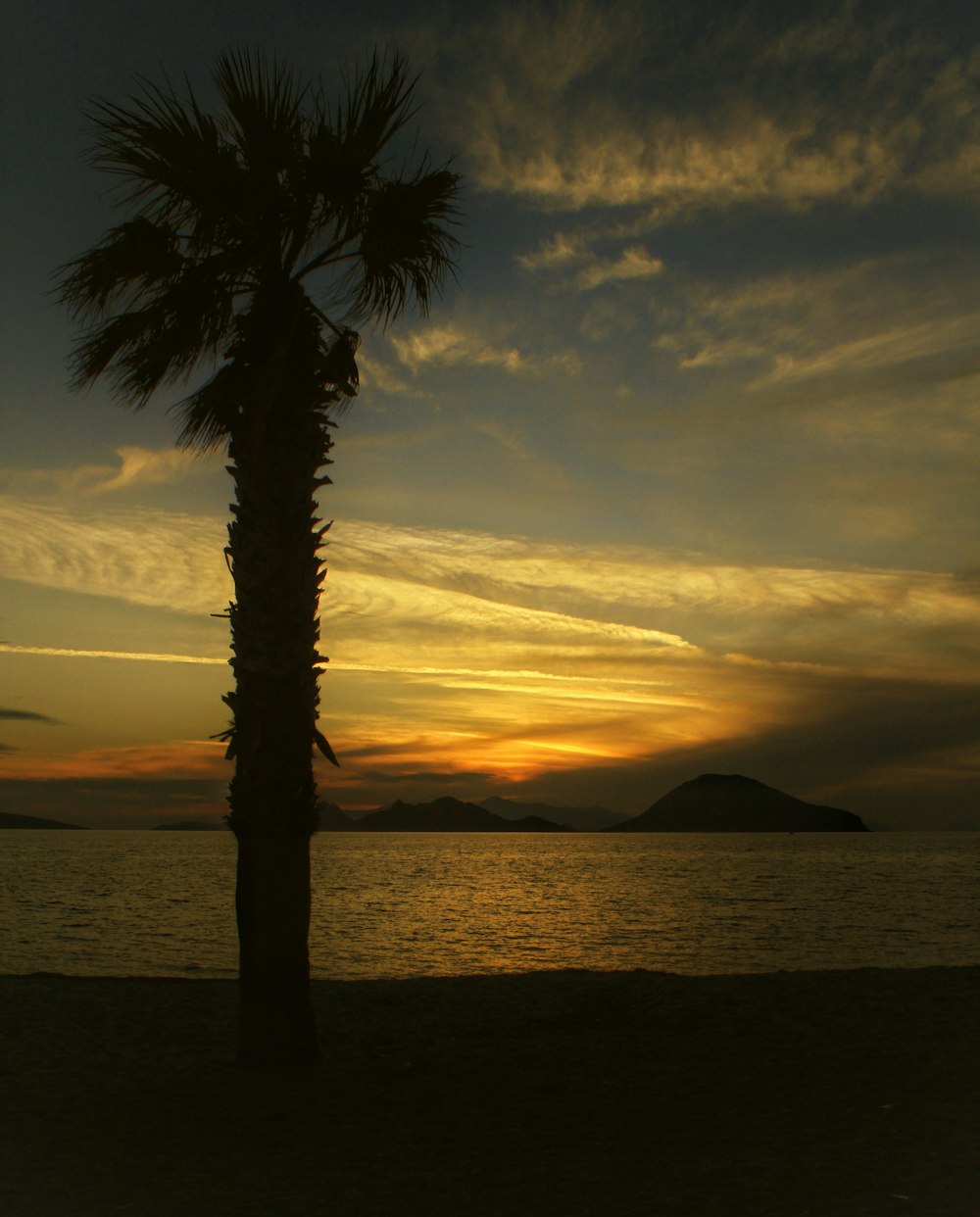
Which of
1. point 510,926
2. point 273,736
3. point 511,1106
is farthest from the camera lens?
point 510,926

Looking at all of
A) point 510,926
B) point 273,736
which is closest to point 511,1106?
point 273,736

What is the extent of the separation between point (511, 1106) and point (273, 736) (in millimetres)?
4116

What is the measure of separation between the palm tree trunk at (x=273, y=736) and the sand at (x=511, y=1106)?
2.61 ft

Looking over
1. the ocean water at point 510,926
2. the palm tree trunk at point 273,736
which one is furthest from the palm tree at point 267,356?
the ocean water at point 510,926

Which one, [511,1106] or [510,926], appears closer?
[511,1106]

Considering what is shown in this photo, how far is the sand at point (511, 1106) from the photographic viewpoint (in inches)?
263

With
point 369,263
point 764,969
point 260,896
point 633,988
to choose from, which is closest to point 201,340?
point 369,263

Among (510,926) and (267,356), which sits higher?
(267,356)

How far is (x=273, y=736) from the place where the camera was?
32.4ft

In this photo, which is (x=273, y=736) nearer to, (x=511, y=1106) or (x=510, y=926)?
(x=511, y=1106)

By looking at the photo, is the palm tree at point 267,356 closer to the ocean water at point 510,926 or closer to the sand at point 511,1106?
the sand at point 511,1106

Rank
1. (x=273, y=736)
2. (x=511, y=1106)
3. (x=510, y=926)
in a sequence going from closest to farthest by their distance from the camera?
(x=511, y=1106)
(x=273, y=736)
(x=510, y=926)

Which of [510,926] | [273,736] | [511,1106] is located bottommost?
[510,926]

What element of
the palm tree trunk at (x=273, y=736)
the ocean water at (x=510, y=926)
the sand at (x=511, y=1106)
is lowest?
the ocean water at (x=510, y=926)
